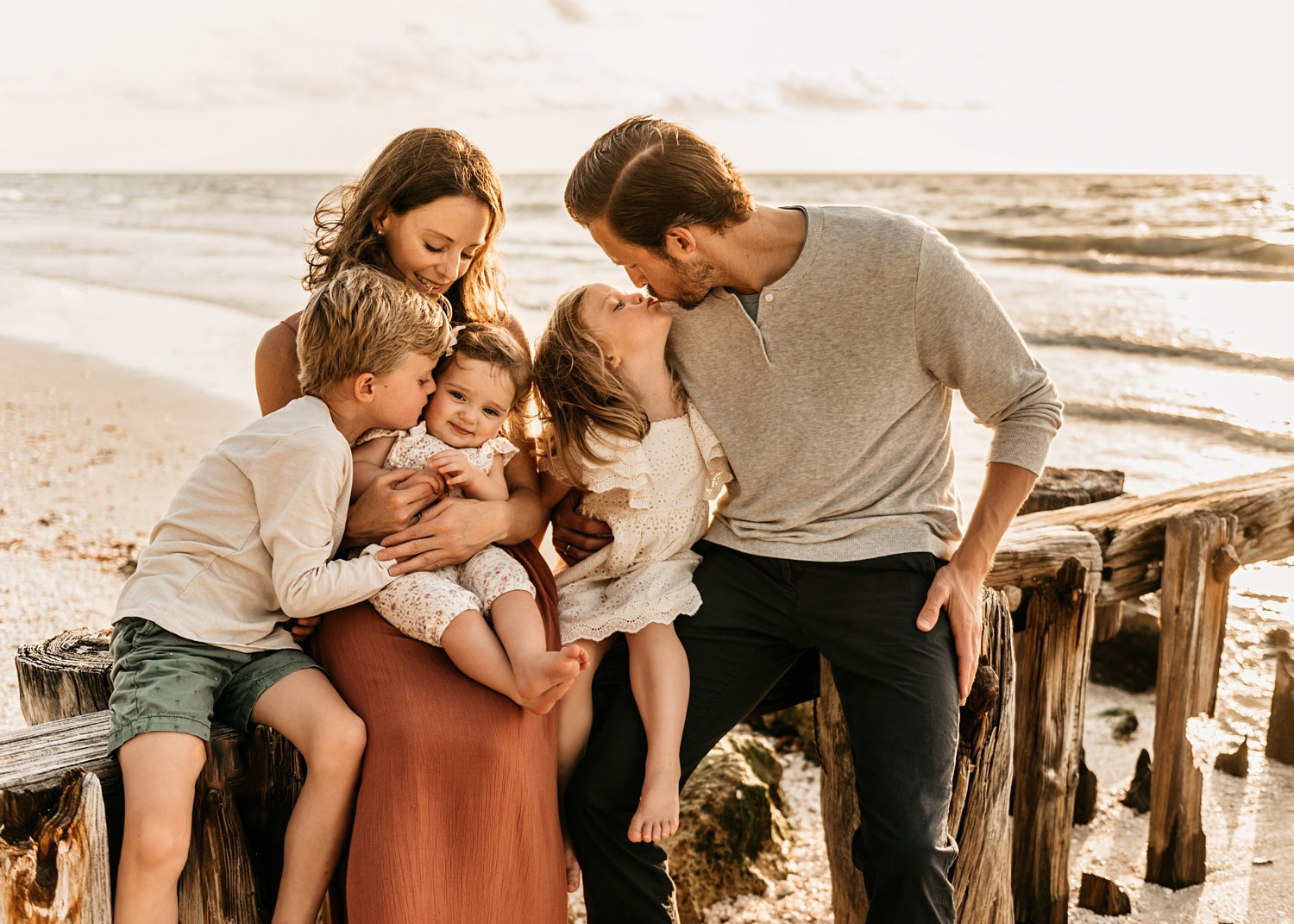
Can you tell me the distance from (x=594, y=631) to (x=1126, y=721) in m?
3.23

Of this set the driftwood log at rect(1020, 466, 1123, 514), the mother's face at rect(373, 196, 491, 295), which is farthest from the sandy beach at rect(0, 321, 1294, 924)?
the mother's face at rect(373, 196, 491, 295)

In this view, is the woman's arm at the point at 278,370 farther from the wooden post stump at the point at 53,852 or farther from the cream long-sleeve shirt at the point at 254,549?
the wooden post stump at the point at 53,852

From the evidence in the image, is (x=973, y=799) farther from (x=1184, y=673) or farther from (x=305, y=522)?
(x=305, y=522)

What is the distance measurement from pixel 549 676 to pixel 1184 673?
95.3 inches

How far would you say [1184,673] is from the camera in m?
3.43

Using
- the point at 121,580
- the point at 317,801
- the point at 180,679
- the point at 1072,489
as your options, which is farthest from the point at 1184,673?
the point at 121,580

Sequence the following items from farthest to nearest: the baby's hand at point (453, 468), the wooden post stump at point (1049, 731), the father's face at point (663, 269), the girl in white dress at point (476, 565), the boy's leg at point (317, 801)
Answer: the wooden post stump at point (1049, 731) → the father's face at point (663, 269) → the baby's hand at point (453, 468) → the girl in white dress at point (476, 565) → the boy's leg at point (317, 801)

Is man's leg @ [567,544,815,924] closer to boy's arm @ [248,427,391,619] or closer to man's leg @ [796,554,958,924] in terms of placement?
man's leg @ [796,554,958,924]

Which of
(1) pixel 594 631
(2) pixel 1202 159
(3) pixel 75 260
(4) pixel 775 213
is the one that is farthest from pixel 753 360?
(2) pixel 1202 159

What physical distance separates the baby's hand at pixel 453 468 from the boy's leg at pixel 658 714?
55 cm

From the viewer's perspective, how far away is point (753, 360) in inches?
103

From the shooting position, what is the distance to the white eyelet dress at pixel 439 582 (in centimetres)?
223

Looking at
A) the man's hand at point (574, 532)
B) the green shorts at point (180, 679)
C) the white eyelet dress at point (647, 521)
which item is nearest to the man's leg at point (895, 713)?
the white eyelet dress at point (647, 521)

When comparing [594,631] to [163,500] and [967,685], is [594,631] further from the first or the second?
[163,500]
